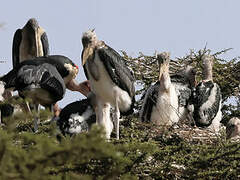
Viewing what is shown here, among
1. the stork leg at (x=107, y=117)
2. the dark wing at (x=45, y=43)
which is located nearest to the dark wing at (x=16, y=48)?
the dark wing at (x=45, y=43)

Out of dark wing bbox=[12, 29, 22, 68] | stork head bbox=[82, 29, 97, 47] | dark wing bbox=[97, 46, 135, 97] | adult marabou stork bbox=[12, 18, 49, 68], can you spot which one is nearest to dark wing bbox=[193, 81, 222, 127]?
dark wing bbox=[97, 46, 135, 97]

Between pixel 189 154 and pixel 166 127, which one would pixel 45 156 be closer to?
pixel 189 154

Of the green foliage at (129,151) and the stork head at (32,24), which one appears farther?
the stork head at (32,24)

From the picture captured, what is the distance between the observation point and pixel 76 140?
4.17 m

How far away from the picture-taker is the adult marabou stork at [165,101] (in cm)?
1068

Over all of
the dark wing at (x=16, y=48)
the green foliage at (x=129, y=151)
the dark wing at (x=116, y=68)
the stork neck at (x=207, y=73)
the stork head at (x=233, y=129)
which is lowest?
the green foliage at (x=129, y=151)

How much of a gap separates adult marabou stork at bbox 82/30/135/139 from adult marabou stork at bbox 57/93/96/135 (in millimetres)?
133

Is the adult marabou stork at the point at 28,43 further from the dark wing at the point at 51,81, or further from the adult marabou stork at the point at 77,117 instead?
the adult marabou stork at the point at 77,117

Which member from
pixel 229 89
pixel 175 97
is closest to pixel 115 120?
pixel 175 97

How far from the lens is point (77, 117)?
385 inches

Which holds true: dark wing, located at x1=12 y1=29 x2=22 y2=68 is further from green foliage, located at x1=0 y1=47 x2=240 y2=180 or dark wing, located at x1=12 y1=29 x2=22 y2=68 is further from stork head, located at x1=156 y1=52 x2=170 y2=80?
stork head, located at x1=156 y1=52 x2=170 y2=80

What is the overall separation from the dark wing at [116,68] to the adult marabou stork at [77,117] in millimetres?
409

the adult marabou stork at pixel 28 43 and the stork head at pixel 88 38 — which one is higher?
the adult marabou stork at pixel 28 43

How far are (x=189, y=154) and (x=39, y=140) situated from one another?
12.9ft
